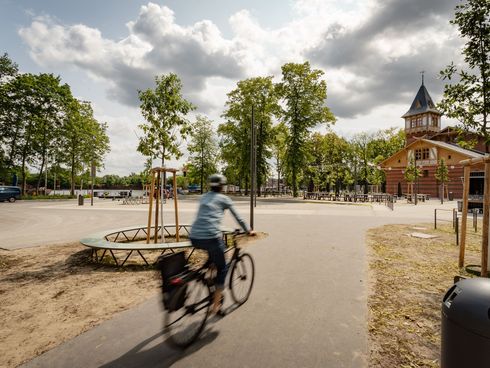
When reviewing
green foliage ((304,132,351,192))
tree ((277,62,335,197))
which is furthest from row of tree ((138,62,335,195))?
green foliage ((304,132,351,192))

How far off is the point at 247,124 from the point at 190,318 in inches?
1456

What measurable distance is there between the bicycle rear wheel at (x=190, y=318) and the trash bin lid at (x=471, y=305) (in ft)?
8.59

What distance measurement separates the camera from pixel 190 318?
149 inches

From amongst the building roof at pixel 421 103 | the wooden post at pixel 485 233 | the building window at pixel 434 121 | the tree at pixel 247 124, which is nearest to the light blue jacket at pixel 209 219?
the wooden post at pixel 485 233

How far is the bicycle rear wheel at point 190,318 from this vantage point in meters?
3.41

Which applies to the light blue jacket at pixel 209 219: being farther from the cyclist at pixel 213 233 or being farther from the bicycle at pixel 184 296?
the bicycle at pixel 184 296

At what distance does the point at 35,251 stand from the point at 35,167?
38303 millimetres

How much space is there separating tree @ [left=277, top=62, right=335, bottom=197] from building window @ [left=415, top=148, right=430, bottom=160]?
19.3 m

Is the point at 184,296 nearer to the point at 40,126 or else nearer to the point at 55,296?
the point at 55,296

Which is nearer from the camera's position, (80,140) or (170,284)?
(170,284)

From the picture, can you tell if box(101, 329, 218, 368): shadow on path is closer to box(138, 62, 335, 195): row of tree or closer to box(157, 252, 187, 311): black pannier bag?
box(157, 252, 187, 311): black pannier bag

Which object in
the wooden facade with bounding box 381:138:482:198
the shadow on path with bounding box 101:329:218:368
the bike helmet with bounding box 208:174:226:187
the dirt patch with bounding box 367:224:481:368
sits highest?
the wooden facade with bounding box 381:138:482:198

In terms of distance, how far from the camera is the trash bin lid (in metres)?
2.08

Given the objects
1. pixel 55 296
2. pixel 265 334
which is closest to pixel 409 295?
pixel 265 334
